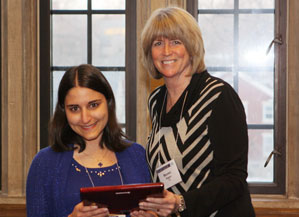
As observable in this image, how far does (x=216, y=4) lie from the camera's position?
10.8ft

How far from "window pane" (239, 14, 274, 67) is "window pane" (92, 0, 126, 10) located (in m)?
0.98

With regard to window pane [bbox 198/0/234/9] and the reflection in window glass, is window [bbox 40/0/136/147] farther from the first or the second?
the reflection in window glass

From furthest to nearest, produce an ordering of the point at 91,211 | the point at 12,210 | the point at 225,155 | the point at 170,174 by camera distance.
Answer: the point at 12,210, the point at 170,174, the point at 225,155, the point at 91,211

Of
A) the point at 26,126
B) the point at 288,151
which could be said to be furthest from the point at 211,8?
the point at 26,126

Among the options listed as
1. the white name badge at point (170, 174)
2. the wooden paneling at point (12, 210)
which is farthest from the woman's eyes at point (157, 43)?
the wooden paneling at point (12, 210)

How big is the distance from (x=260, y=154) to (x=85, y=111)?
199cm

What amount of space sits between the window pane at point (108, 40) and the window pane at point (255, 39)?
0.97 metres

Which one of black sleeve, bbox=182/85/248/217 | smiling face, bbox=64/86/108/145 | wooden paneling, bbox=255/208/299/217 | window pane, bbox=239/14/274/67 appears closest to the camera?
black sleeve, bbox=182/85/248/217

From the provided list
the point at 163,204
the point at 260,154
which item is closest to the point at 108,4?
the point at 260,154

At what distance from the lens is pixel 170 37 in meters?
1.78

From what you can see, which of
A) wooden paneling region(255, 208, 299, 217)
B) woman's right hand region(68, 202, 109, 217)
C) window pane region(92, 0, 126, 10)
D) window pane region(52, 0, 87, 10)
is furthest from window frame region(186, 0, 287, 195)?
woman's right hand region(68, 202, 109, 217)

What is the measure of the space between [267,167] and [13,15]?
2334mm

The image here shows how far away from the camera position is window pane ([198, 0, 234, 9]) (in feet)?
10.8

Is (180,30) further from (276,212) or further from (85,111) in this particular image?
(276,212)
